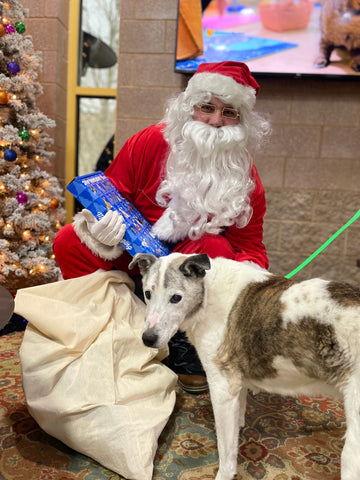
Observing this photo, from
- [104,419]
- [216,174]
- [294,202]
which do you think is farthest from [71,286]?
[294,202]

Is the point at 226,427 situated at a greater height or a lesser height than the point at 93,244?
lesser

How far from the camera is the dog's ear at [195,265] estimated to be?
1.36 metres

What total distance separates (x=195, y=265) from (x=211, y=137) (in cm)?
90

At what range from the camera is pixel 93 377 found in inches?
60.1

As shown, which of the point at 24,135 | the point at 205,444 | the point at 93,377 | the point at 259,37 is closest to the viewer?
the point at 93,377

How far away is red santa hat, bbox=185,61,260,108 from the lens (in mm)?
2012

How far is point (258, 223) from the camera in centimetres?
220

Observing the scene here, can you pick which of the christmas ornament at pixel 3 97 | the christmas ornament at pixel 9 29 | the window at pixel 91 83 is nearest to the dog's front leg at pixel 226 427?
the christmas ornament at pixel 3 97

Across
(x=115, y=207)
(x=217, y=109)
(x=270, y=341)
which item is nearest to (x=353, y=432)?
(x=270, y=341)

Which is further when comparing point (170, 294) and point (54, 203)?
A: point (54, 203)

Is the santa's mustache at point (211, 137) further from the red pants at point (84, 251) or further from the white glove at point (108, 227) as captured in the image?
the white glove at point (108, 227)

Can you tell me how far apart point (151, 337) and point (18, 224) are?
2.02m

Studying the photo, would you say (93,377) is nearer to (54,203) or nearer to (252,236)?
(252,236)

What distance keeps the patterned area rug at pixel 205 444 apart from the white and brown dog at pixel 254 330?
21cm
